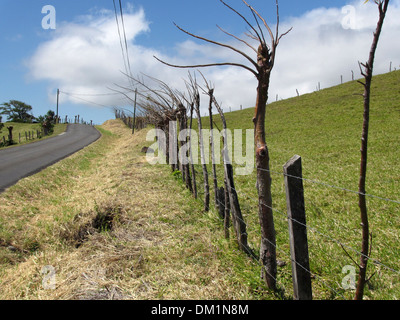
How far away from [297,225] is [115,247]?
287cm

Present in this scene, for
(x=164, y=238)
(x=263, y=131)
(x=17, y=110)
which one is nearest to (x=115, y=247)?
(x=164, y=238)

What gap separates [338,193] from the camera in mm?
7152

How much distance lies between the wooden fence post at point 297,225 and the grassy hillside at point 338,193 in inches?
7.1

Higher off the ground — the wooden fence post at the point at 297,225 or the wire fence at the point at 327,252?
the wooden fence post at the point at 297,225

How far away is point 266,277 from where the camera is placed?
311cm

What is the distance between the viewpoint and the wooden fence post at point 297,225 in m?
2.54

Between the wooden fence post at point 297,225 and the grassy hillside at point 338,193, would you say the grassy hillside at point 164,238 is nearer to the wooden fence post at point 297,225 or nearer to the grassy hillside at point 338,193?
the grassy hillside at point 338,193

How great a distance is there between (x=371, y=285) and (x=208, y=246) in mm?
1956

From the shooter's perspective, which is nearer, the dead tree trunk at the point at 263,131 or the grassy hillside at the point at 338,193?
the dead tree trunk at the point at 263,131

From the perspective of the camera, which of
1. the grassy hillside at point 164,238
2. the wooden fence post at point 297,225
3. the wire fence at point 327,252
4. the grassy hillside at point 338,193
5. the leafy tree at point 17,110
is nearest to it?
the wooden fence post at point 297,225

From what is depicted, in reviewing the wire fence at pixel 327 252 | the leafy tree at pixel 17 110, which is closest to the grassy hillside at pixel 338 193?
the wire fence at pixel 327 252

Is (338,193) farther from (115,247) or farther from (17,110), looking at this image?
(17,110)

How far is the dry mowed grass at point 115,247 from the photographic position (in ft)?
10.9

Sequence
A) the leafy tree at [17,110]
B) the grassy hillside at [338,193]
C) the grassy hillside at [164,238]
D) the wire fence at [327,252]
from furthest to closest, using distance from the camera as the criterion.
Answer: the leafy tree at [17,110], the grassy hillside at [338,193], the grassy hillside at [164,238], the wire fence at [327,252]
